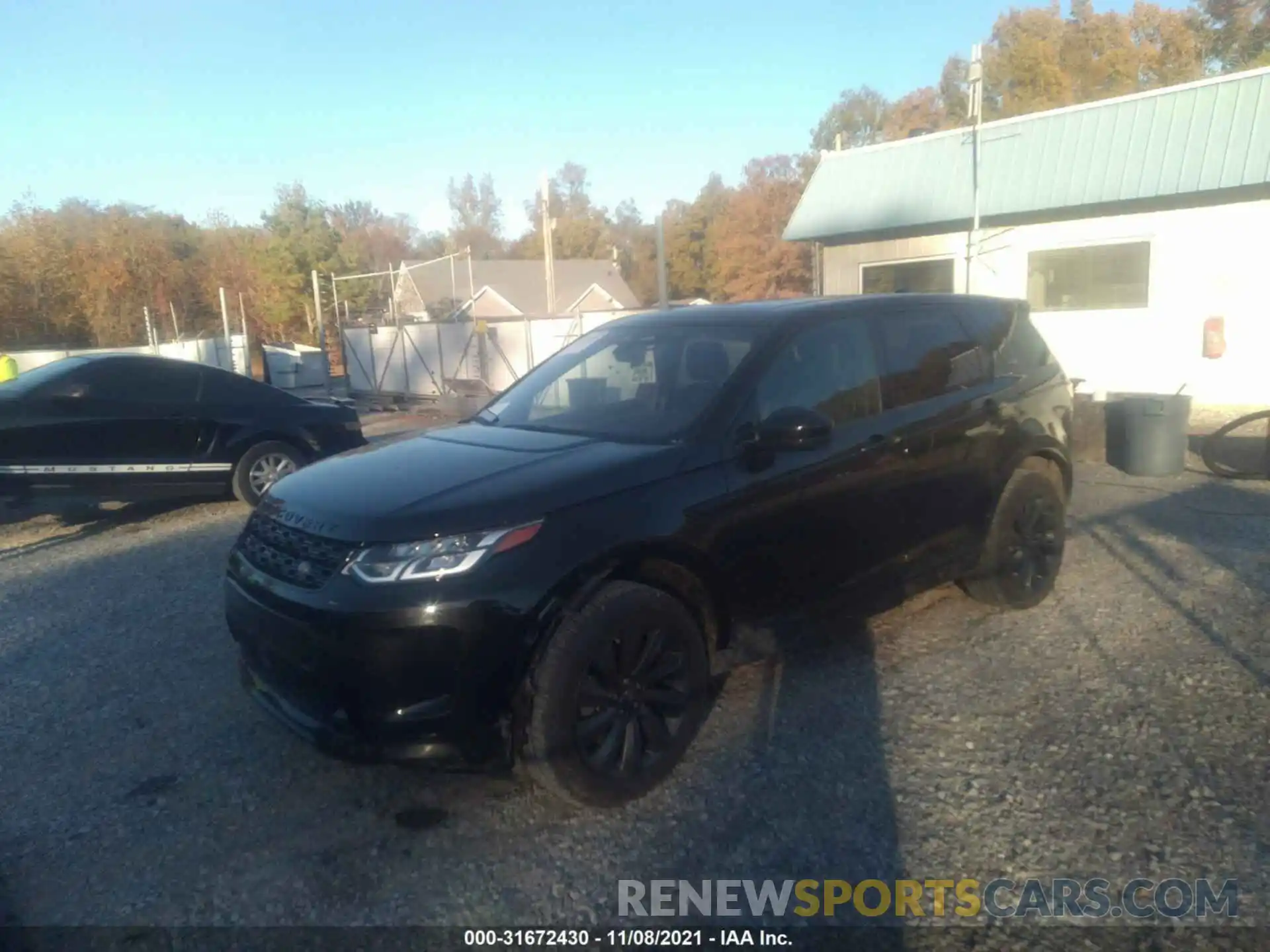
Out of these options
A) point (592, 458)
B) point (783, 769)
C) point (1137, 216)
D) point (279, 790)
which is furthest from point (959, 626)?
point (1137, 216)

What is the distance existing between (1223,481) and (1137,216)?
713 cm

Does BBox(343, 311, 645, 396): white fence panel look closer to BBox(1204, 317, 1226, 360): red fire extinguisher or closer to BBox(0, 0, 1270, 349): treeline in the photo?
BBox(1204, 317, 1226, 360): red fire extinguisher

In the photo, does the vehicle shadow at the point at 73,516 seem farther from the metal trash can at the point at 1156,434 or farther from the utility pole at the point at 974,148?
the utility pole at the point at 974,148

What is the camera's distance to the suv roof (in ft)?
14.8

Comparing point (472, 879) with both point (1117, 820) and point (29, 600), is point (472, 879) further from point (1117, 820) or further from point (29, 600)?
point (29, 600)

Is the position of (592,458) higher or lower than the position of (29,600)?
higher

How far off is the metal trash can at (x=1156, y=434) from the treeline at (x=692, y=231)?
30.5 meters

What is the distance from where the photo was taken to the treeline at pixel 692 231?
36438 millimetres

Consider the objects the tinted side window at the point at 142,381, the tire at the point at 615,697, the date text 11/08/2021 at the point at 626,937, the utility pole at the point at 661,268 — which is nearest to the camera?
the date text 11/08/2021 at the point at 626,937

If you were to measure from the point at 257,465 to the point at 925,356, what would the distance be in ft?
21.9

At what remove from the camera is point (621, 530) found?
3508mm

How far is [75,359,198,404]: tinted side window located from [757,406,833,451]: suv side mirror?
22.5 feet

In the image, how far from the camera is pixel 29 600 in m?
6.51

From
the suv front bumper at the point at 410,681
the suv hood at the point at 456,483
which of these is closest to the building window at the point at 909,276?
the suv hood at the point at 456,483
